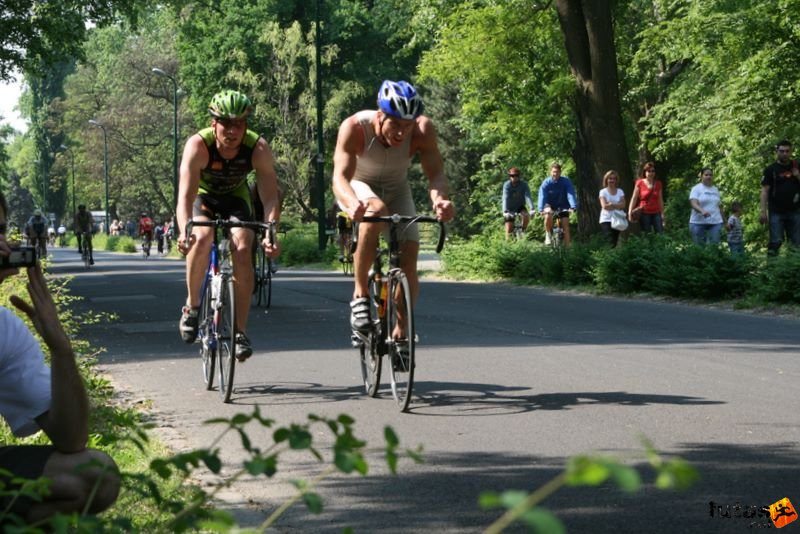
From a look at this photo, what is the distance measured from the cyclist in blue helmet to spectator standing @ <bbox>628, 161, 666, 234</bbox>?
53.1ft

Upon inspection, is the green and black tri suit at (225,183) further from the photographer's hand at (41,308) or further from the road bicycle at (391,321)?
the photographer's hand at (41,308)

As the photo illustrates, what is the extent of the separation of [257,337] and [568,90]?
22.5m

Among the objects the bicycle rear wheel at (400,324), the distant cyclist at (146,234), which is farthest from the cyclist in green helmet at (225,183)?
the distant cyclist at (146,234)

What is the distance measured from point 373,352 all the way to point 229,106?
185 cm

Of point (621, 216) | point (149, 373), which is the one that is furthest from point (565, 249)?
point (149, 373)

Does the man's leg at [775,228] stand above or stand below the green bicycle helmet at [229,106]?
below

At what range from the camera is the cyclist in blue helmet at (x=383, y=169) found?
8.66 meters

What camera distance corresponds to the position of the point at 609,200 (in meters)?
24.4

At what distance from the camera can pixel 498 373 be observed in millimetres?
10406

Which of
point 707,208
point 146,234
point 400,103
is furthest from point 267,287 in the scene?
point 146,234

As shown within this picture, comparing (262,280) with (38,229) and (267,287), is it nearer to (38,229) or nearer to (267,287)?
(267,287)

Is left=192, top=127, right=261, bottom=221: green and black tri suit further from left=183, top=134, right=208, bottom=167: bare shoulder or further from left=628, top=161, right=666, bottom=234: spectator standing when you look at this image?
left=628, top=161, right=666, bottom=234: spectator standing

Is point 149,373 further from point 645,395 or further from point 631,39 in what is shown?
point 631,39

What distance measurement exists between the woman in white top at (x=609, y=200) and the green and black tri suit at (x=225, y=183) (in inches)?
582
